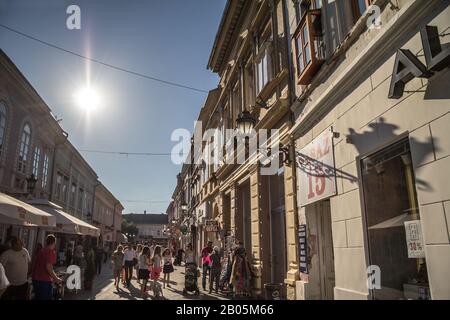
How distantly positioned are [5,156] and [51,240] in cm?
894

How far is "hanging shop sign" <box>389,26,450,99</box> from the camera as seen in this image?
11.8 feet

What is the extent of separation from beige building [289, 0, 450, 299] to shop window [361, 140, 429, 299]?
0.05ft

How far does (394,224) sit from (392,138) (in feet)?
4.01

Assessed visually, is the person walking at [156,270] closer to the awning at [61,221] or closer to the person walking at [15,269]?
the awning at [61,221]

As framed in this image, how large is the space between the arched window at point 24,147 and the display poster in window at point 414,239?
660 inches

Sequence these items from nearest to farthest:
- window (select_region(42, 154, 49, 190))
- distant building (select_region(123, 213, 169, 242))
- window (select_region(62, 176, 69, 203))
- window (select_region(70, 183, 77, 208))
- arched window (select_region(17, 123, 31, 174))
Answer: arched window (select_region(17, 123, 31, 174)) < window (select_region(42, 154, 49, 190)) < window (select_region(62, 176, 69, 203)) < window (select_region(70, 183, 77, 208)) < distant building (select_region(123, 213, 169, 242))

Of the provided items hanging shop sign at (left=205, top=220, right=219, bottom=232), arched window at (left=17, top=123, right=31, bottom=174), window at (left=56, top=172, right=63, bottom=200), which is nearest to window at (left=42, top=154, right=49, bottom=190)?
window at (left=56, top=172, right=63, bottom=200)

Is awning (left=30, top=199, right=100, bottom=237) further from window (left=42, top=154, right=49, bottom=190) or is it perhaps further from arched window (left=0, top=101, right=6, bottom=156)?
window (left=42, top=154, right=49, bottom=190)

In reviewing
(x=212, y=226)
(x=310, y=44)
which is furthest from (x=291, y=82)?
(x=212, y=226)

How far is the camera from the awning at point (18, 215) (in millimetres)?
6889

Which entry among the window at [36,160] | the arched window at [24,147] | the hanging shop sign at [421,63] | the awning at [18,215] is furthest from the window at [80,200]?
the hanging shop sign at [421,63]

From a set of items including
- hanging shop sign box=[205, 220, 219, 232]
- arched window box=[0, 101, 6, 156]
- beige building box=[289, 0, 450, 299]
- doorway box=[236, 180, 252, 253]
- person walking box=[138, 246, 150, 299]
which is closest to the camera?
beige building box=[289, 0, 450, 299]

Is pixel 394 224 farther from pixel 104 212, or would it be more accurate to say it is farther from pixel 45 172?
pixel 104 212

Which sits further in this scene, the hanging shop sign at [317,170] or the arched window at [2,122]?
the arched window at [2,122]
